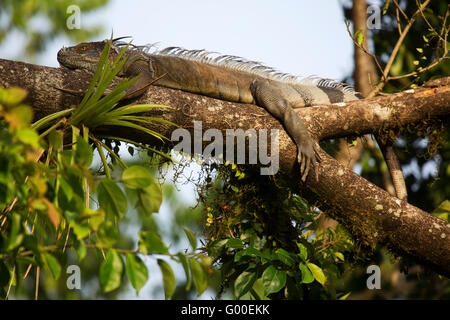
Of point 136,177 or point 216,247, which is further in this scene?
point 216,247

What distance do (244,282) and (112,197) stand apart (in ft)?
6.11

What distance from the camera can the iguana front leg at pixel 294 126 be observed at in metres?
3.70

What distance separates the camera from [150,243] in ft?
5.96

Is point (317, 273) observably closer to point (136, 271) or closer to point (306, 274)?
point (306, 274)

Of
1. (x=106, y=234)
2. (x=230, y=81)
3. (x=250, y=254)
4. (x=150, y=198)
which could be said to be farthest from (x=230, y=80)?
(x=106, y=234)

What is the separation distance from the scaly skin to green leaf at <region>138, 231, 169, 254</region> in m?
1.84

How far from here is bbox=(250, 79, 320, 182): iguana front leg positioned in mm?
3703

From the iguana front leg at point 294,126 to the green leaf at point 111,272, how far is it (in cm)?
216

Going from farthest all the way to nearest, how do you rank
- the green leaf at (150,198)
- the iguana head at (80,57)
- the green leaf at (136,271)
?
the iguana head at (80,57)
the green leaf at (150,198)
the green leaf at (136,271)

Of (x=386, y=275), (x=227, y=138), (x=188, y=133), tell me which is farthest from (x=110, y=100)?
(x=386, y=275)

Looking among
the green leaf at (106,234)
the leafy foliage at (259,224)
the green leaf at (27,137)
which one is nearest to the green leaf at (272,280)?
the leafy foliage at (259,224)

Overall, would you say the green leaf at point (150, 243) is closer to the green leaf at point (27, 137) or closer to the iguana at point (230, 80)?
the green leaf at point (27, 137)

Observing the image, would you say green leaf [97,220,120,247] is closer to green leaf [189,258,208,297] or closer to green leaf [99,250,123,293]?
green leaf [99,250,123,293]
